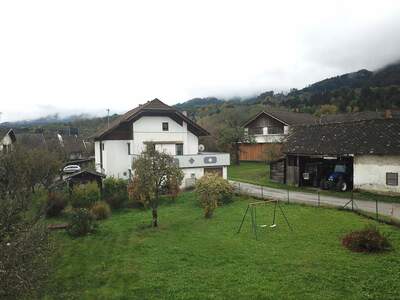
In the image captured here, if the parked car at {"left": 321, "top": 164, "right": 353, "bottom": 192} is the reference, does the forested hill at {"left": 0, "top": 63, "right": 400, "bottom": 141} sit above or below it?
above

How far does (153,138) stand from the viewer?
32.4m

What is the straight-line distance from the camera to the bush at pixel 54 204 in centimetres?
2397

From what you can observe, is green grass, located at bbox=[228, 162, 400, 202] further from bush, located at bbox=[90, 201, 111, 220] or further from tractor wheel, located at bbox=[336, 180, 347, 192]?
bush, located at bbox=[90, 201, 111, 220]

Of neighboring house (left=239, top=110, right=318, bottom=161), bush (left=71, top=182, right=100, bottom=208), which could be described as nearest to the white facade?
bush (left=71, top=182, right=100, bottom=208)

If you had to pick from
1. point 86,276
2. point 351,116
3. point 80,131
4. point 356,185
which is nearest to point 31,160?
point 86,276

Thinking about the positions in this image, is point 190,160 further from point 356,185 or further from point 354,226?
point 354,226

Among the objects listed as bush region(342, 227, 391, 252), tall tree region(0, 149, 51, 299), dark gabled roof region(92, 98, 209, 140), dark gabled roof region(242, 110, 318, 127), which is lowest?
bush region(342, 227, 391, 252)

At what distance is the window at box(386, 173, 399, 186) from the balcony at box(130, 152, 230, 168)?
1278 centimetres

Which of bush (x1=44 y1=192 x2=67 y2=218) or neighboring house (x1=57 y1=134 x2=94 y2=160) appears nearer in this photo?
bush (x1=44 y1=192 x2=67 y2=218)

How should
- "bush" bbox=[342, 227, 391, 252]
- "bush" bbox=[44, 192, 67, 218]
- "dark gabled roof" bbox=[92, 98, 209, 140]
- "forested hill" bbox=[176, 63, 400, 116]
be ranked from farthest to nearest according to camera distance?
"forested hill" bbox=[176, 63, 400, 116] < "dark gabled roof" bbox=[92, 98, 209, 140] < "bush" bbox=[44, 192, 67, 218] < "bush" bbox=[342, 227, 391, 252]

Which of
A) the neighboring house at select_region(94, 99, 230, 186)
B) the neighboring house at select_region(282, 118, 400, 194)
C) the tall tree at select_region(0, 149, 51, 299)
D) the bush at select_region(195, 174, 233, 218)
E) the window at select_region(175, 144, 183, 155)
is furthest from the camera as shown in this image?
the window at select_region(175, 144, 183, 155)

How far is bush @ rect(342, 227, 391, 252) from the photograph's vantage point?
1262 cm

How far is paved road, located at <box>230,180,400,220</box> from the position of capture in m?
19.2

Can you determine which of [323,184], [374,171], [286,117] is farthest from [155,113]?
[286,117]
